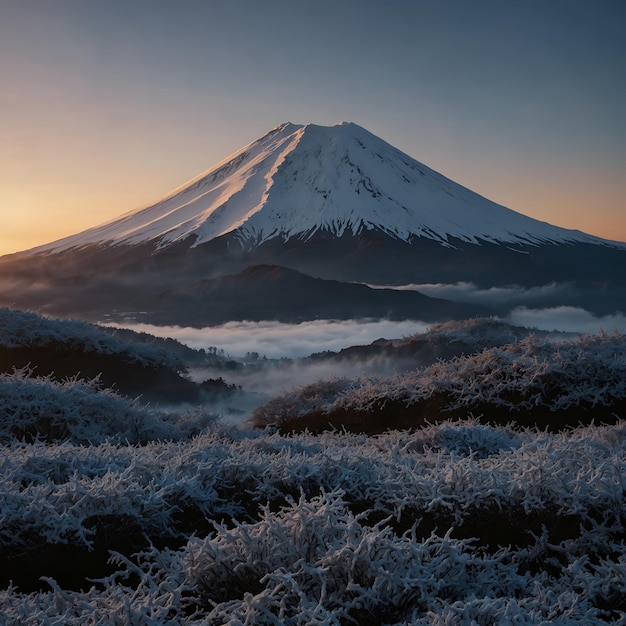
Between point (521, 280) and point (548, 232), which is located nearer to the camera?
point (521, 280)

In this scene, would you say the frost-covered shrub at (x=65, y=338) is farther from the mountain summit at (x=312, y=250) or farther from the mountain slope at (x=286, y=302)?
the mountain summit at (x=312, y=250)

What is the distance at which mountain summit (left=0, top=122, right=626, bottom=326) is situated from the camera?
7500cm

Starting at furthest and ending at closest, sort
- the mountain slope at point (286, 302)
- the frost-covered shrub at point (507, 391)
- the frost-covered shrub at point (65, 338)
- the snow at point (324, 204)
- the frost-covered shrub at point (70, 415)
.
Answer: the snow at point (324, 204) < the mountain slope at point (286, 302) < the frost-covered shrub at point (65, 338) < the frost-covered shrub at point (507, 391) < the frost-covered shrub at point (70, 415)

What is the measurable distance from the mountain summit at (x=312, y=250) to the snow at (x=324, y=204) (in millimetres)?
427

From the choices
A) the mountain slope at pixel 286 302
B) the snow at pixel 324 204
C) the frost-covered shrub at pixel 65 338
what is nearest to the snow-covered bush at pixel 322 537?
the frost-covered shrub at pixel 65 338

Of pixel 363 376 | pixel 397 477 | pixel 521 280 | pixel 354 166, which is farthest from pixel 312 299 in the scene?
pixel 354 166

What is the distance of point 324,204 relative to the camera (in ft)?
479

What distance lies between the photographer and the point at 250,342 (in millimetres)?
35312

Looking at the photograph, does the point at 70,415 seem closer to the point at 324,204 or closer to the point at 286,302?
the point at 286,302

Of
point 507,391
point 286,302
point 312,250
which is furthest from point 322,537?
point 312,250

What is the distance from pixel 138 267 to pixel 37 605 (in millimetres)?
96648

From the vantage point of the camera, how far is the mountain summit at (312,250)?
2953 inches

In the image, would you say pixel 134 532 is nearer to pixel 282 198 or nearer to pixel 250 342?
pixel 250 342

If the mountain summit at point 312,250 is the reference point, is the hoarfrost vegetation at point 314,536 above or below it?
below
